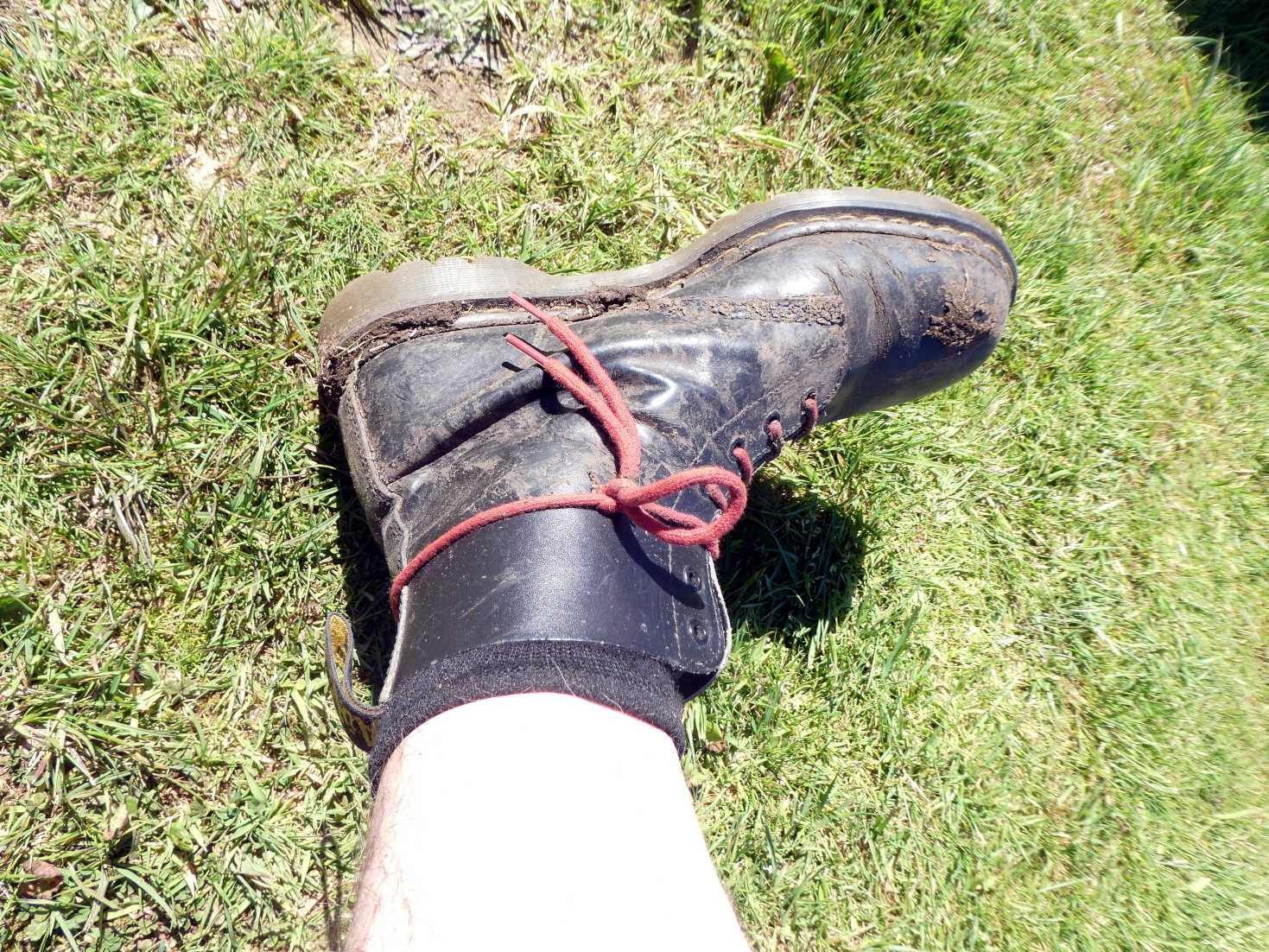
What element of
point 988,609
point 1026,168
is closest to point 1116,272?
point 1026,168

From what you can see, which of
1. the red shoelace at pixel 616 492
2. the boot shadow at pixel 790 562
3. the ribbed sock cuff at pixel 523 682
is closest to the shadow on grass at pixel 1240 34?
the boot shadow at pixel 790 562

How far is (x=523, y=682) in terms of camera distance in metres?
1.13

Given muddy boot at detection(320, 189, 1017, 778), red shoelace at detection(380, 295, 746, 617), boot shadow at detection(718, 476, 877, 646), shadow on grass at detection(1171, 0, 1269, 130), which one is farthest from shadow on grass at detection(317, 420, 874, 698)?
shadow on grass at detection(1171, 0, 1269, 130)

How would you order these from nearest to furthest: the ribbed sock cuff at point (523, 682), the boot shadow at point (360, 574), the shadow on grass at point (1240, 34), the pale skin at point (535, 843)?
the pale skin at point (535, 843) → the ribbed sock cuff at point (523, 682) → the boot shadow at point (360, 574) → the shadow on grass at point (1240, 34)

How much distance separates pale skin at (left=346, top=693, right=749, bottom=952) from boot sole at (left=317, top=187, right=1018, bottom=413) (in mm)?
832

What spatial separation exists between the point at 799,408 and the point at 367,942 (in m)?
1.28

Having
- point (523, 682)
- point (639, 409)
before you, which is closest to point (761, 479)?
point (639, 409)

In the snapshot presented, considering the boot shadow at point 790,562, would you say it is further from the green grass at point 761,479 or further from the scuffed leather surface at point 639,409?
the scuffed leather surface at point 639,409

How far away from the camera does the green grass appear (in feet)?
5.44

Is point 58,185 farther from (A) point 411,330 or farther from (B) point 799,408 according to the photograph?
(B) point 799,408

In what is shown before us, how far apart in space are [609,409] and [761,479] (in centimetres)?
75

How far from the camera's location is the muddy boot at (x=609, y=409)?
3.99ft

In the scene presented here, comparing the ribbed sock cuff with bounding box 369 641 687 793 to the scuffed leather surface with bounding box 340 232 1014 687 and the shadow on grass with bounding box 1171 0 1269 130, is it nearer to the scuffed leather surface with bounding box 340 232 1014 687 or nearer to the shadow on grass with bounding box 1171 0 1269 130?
the scuffed leather surface with bounding box 340 232 1014 687

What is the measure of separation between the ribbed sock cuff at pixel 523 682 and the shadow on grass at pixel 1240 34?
2.82 m
